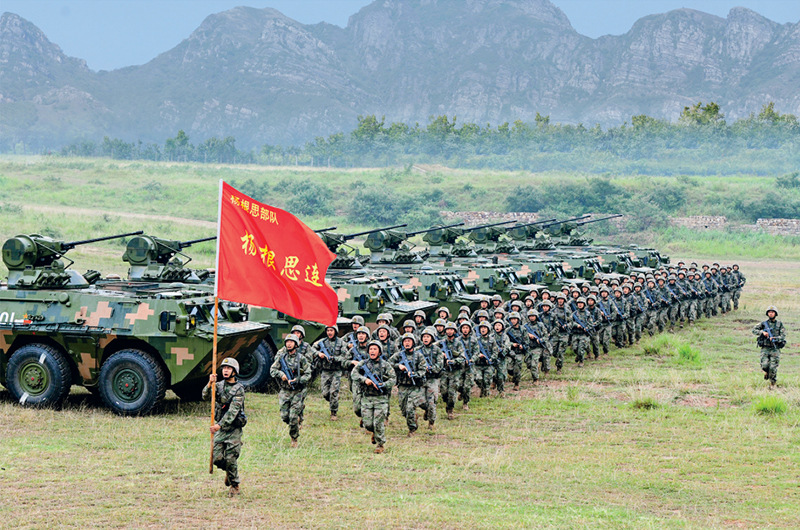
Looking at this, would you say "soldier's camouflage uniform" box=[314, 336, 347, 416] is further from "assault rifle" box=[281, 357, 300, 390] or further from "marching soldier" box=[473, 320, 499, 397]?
"marching soldier" box=[473, 320, 499, 397]

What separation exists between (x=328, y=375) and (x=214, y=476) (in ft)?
11.6

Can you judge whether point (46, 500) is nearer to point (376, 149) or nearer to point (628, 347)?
point (628, 347)

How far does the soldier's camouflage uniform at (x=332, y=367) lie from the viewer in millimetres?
13305

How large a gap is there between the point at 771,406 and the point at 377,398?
654cm

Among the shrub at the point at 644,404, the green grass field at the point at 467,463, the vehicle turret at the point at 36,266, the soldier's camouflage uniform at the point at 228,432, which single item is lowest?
the green grass field at the point at 467,463

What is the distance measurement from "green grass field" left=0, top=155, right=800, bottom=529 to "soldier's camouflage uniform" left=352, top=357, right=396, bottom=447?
339mm

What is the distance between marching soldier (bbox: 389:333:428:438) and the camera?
1220 cm

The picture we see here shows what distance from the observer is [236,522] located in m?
8.52

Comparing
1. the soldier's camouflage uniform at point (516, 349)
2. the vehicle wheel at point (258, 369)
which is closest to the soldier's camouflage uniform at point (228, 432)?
the vehicle wheel at point (258, 369)

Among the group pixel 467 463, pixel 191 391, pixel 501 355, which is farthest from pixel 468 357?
pixel 191 391

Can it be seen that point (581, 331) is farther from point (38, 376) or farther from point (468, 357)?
point (38, 376)

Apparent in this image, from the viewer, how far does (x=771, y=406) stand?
14.0 metres

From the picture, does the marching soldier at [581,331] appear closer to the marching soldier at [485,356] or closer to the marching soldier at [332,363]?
the marching soldier at [485,356]

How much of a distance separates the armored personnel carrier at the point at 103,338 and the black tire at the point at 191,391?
0.04 m
